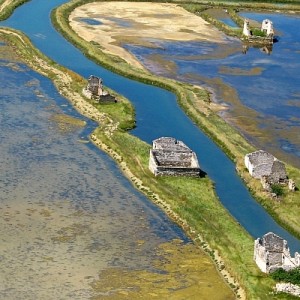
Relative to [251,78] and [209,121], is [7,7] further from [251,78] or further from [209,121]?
[209,121]

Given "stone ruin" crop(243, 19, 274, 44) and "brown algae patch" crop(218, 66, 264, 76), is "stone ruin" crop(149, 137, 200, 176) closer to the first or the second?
"brown algae patch" crop(218, 66, 264, 76)

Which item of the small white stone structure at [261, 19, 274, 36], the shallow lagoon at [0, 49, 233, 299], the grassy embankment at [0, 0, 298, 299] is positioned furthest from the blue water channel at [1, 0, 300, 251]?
the small white stone structure at [261, 19, 274, 36]

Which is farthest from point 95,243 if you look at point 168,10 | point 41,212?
point 168,10

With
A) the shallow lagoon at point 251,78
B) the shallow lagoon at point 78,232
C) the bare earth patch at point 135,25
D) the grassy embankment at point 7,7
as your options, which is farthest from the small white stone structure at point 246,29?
the shallow lagoon at point 78,232

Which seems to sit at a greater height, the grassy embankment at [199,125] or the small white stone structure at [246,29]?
the grassy embankment at [199,125]

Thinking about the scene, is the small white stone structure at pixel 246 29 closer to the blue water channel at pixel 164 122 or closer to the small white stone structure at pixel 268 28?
the small white stone structure at pixel 268 28

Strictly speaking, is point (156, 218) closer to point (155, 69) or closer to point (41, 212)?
point (41, 212)
